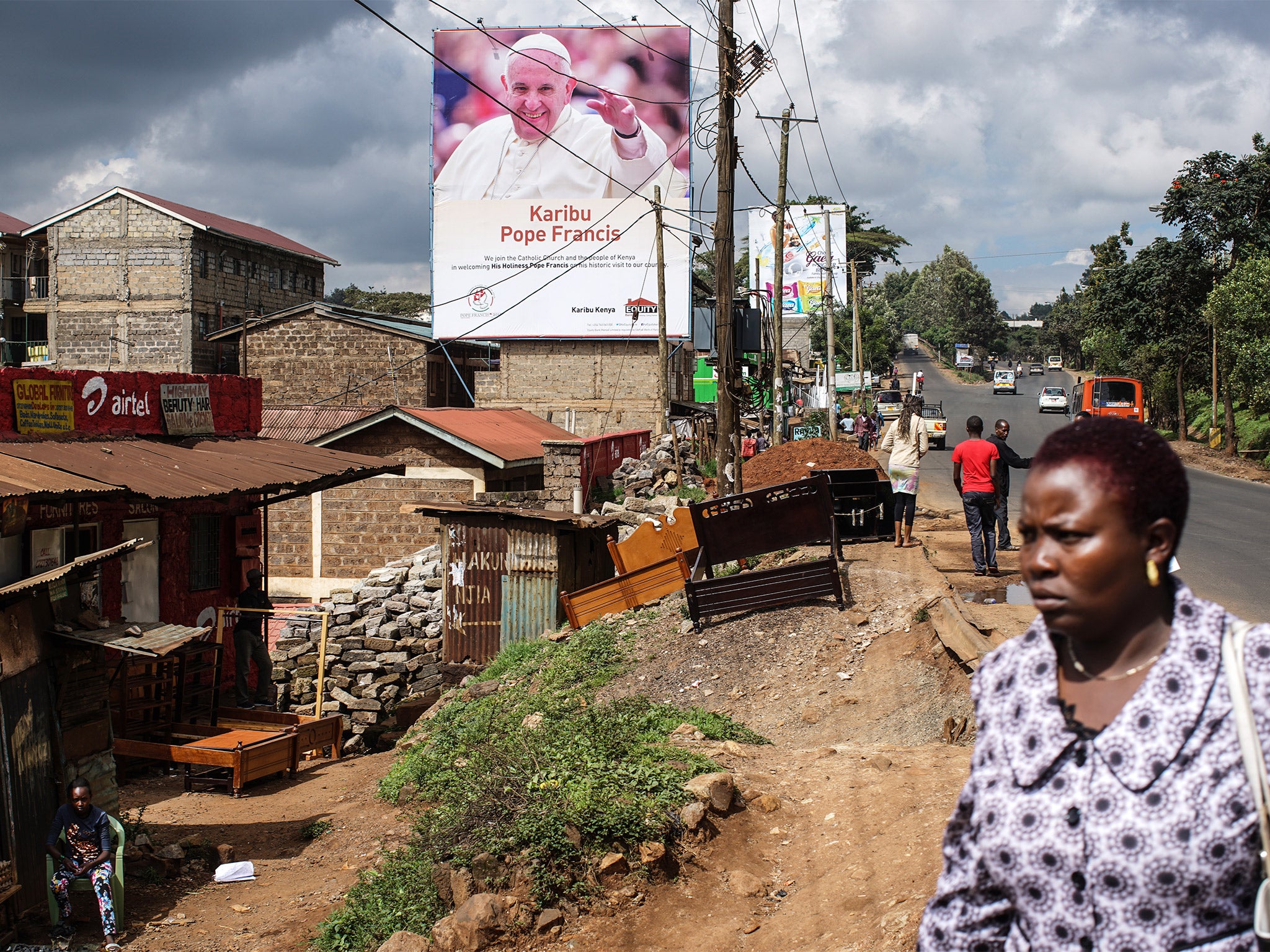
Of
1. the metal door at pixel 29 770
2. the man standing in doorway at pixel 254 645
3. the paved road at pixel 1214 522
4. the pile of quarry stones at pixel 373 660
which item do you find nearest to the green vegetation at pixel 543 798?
the metal door at pixel 29 770

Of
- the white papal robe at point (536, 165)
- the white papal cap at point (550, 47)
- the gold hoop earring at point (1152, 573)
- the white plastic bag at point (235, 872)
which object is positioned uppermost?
the white papal cap at point (550, 47)

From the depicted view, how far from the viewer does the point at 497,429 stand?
2569 centimetres

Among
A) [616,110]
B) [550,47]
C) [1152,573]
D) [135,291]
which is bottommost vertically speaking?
[1152,573]

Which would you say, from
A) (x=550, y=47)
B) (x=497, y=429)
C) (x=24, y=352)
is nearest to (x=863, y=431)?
(x=497, y=429)

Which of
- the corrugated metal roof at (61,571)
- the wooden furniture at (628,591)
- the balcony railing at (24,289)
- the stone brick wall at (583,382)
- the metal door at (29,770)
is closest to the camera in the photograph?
the metal door at (29,770)

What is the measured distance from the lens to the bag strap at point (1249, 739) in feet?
5.72

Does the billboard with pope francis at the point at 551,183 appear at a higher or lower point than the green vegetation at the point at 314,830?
higher

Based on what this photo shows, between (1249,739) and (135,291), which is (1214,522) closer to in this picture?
(1249,739)

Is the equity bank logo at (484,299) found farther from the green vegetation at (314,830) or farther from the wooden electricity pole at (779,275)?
the green vegetation at (314,830)

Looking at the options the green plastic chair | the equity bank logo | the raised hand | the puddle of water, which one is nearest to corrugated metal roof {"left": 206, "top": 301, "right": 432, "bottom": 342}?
the equity bank logo

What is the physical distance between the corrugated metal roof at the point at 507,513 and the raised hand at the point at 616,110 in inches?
848

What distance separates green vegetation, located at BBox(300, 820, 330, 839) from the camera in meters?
9.73

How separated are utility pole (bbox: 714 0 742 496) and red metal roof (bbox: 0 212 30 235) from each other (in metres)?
38.7

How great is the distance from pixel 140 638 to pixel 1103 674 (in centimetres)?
821
